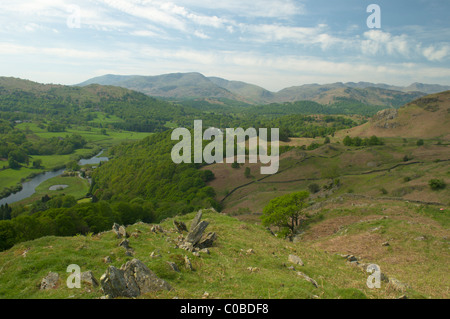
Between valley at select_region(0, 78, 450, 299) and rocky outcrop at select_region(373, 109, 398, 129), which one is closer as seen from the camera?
valley at select_region(0, 78, 450, 299)

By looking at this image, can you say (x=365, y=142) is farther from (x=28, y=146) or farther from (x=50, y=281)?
(x=28, y=146)

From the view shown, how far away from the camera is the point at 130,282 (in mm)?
11312

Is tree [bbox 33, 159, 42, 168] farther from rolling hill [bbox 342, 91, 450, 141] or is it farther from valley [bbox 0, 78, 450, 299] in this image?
rolling hill [bbox 342, 91, 450, 141]

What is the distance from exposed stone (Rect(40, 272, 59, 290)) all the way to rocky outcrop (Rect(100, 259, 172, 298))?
316cm

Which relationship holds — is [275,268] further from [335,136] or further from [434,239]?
[335,136]

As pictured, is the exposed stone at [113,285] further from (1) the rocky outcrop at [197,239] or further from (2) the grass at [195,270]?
(1) the rocky outcrop at [197,239]

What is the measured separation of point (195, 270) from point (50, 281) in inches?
291

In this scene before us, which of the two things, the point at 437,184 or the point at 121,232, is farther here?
the point at 437,184

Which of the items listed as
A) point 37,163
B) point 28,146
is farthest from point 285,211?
point 28,146

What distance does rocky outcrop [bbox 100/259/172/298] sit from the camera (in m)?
11.0

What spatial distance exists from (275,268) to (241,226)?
1200 cm

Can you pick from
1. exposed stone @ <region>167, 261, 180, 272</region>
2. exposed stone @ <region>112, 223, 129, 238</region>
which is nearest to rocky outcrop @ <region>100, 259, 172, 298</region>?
exposed stone @ <region>167, 261, 180, 272</region>
